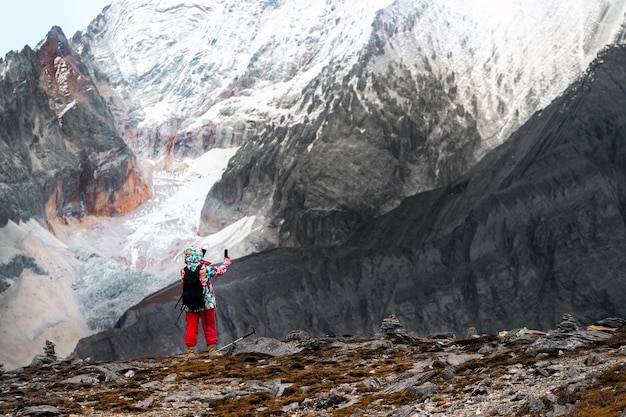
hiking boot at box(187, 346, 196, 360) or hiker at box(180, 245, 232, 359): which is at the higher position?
hiker at box(180, 245, 232, 359)

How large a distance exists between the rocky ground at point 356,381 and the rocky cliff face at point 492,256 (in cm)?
12973

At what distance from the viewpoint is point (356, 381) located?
3075 centimetres

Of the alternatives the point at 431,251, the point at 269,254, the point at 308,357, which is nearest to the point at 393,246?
the point at 431,251

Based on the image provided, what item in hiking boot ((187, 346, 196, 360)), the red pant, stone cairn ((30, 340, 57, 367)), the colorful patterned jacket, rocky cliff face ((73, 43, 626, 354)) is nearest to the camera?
the colorful patterned jacket

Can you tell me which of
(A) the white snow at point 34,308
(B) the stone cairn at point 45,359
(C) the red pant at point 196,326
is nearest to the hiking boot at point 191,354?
(C) the red pant at point 196,326

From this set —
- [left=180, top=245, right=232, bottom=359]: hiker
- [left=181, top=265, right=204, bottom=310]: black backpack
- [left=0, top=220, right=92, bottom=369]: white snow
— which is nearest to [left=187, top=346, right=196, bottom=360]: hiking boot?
[left=180, top=245, right=232, bottom=359]: hiker

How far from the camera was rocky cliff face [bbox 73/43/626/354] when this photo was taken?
170 metres

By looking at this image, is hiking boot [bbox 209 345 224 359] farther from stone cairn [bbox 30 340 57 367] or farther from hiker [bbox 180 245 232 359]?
stone cairn [bbox 30 340 57 367]

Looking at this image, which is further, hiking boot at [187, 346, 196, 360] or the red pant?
the red pant

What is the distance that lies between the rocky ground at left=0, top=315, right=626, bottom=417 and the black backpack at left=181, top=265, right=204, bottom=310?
8.19ft

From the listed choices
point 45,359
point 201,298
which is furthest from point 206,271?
point 45,359

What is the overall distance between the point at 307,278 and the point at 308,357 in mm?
150651

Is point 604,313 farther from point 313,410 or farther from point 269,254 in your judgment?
point 313,410

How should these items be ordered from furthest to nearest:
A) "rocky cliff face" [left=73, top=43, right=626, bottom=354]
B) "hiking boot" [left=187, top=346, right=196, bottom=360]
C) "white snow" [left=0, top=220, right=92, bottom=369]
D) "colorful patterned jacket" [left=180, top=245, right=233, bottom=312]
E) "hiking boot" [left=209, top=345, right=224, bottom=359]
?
"white snow" [left=0, top=220, right=92, bottom=369] → "rocky cliff face" [left=73, top=43, right=626, bottom=354] → "hiking boot" [left=187, top=346, right=196, bottom=360] → "colorful patterned jacket" [left=180, top=245, right=233, bottom=312] → "hiking boot" [left=209, top=345, right=224, bottom=359]
